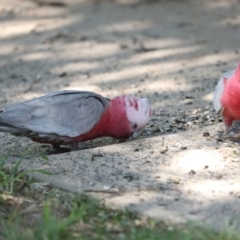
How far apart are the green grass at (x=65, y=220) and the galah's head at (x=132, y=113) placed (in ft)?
3.10

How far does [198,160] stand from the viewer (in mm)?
3557

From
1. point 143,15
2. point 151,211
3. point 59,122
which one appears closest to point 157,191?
point 151,211

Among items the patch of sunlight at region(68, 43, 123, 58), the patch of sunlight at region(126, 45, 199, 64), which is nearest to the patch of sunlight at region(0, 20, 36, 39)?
the patch of sunlight at region(68, 43, 123, 58)

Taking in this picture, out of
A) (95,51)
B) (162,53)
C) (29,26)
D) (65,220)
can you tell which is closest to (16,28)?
(29,26)

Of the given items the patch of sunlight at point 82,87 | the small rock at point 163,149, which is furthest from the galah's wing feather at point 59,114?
the patch of sunlight at point 82,87

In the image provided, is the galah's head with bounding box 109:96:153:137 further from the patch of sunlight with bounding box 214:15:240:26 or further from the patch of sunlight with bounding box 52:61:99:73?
the patch of sunlight with bounding box 214:15:240:26

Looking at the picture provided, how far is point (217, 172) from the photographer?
340 cm

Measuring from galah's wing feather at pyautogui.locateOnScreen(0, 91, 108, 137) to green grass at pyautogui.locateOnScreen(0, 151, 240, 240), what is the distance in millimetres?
517

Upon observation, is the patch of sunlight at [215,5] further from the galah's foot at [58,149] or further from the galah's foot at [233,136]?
the galah's foot at [58,149]

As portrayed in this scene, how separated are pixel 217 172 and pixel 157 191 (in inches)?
15.6

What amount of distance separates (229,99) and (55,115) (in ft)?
3.35

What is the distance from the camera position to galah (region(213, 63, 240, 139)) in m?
3.79

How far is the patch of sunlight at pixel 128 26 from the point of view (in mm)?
6875

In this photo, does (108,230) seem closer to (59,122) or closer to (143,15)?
(59,122)
